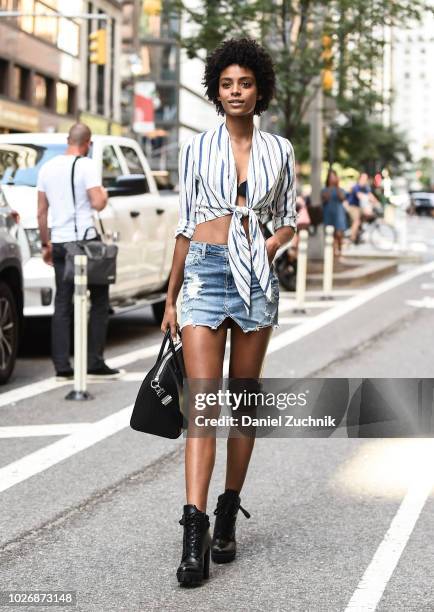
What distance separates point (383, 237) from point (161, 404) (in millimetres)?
31466

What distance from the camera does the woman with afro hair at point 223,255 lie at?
4777mm

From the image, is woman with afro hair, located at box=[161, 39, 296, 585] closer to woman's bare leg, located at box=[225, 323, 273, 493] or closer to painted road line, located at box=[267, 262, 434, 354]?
woman's bare leg, located at box=[225, 323, 273, 493]

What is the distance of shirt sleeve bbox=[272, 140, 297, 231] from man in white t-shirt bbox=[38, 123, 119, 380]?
483 cm

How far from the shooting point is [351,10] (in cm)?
2119

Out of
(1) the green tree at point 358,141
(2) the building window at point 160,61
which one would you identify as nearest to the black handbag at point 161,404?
(1) the green tree at point 358,141

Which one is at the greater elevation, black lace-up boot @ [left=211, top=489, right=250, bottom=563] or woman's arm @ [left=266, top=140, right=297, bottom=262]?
woman's arm @ [left=266, top=140, right=297, bottom=262]

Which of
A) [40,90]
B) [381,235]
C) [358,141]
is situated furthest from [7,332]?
[358,141]

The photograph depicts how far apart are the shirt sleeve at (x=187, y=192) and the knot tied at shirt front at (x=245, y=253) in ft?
0.56

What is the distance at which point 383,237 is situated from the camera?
3588 centimetres

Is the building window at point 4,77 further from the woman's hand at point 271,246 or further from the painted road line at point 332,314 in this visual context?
the woman's hand at point 271,246

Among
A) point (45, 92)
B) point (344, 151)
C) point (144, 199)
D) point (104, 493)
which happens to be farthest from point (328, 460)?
point (344, 151)

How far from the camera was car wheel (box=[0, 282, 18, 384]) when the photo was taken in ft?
31.9

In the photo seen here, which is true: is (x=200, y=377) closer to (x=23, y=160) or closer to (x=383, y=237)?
(x=23, y=160)

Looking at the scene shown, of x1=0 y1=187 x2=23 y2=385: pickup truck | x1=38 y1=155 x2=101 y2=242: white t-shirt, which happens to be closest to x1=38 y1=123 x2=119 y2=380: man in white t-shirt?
x1=38 y1=155 x2=101 y2=242: white t-shirt
